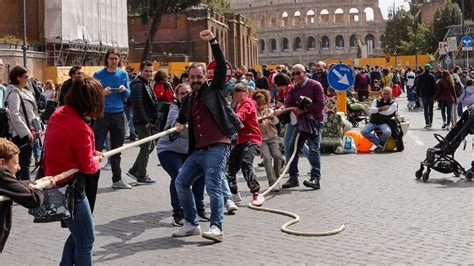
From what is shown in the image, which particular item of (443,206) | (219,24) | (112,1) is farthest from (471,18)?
(443,206)

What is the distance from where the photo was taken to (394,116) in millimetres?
17734

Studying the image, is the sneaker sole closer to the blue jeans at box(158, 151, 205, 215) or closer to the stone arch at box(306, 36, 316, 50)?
the blue jeans at box(158, 151, 205, 215)

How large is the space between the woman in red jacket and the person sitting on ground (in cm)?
58

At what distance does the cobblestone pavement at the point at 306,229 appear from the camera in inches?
303

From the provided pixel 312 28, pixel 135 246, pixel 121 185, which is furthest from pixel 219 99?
pixel 312 28

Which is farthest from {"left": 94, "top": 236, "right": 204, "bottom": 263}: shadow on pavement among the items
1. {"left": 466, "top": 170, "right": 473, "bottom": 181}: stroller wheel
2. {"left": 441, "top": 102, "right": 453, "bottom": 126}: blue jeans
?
{"left": 441, "top": 102, "right": 453, "bottom": 126}: blue jeans

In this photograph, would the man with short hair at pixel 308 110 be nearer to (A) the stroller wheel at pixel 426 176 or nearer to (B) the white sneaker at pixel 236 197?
(B) the white sneaker at pixel 236 197

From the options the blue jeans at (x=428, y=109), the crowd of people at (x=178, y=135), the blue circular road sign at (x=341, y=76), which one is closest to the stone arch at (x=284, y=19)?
the blue jeans at (x=428, y=109)

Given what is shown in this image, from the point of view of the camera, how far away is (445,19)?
8256 centimetres

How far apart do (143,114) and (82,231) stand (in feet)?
23.0

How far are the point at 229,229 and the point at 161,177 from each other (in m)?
5.02

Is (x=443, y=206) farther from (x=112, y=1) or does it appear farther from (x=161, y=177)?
(x=112, y=1)

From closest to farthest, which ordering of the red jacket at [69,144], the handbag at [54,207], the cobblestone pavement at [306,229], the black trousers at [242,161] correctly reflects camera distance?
the handbag at [54,207], the red jacket at [69,144], the cobblestone pavement at [306,229], the black trousers at [242,161]

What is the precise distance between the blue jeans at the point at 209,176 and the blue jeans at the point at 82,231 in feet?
7.64
